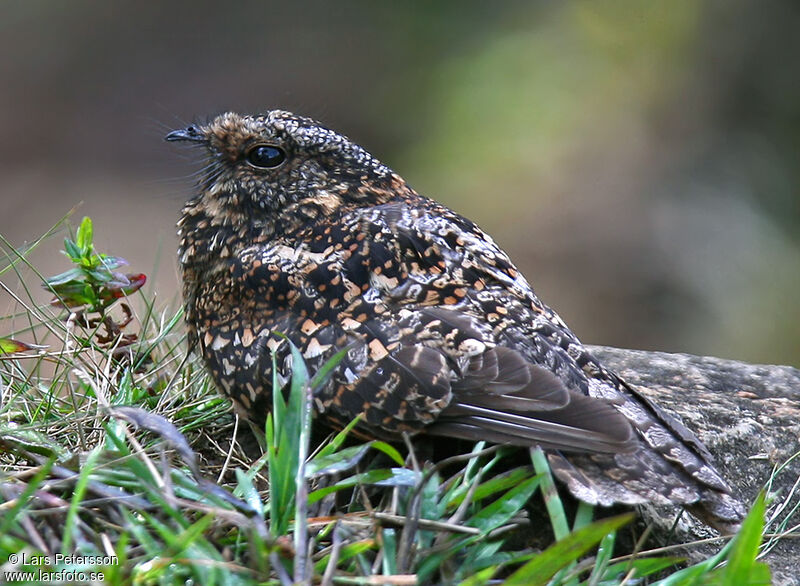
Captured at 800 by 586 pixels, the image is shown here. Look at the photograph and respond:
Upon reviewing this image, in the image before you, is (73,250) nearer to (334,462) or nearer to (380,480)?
(334,462)

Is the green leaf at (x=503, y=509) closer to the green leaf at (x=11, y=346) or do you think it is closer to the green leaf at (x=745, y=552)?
the green leaf at (x=745, y=552)

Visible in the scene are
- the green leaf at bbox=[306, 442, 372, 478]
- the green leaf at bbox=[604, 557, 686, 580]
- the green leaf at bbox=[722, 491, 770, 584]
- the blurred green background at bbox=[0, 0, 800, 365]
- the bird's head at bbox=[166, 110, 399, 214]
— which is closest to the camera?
the green leaf at bbox=[722, 491, 770, 584]

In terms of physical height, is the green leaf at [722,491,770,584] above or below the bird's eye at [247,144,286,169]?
below

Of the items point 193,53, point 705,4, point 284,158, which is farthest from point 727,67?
point 284,158

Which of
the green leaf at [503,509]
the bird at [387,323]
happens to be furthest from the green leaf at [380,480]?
the bird at [387,323]

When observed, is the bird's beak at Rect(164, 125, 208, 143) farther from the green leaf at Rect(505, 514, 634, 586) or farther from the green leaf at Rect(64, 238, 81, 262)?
the green leaf at Rect(505, 514, 634, 586)

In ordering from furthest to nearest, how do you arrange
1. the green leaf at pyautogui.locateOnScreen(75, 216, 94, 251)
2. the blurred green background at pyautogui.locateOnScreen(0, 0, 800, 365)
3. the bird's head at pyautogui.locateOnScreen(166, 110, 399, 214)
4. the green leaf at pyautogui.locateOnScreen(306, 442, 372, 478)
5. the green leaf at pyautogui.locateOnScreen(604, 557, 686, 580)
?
the blurred green background at pyautogui.locateOnScreen(0, 0, 800, 365)
the bird's head at pyautogui.locateOnScreen(166, 110, 399, 214)
the green leaf at pyautogui.locateOnScreen(75, 216, 94, 251)
the green leaf at pyautogui.locateOnScreen(306, 442, 372, 478)
the green leaf at pyautogui.locateOnScreen(604, 557, 686, 580)

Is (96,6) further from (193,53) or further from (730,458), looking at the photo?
(730,458)

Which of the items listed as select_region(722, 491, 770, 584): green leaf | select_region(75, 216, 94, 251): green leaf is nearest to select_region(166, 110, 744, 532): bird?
select_region(75, 216, 94, 251): green leaf
